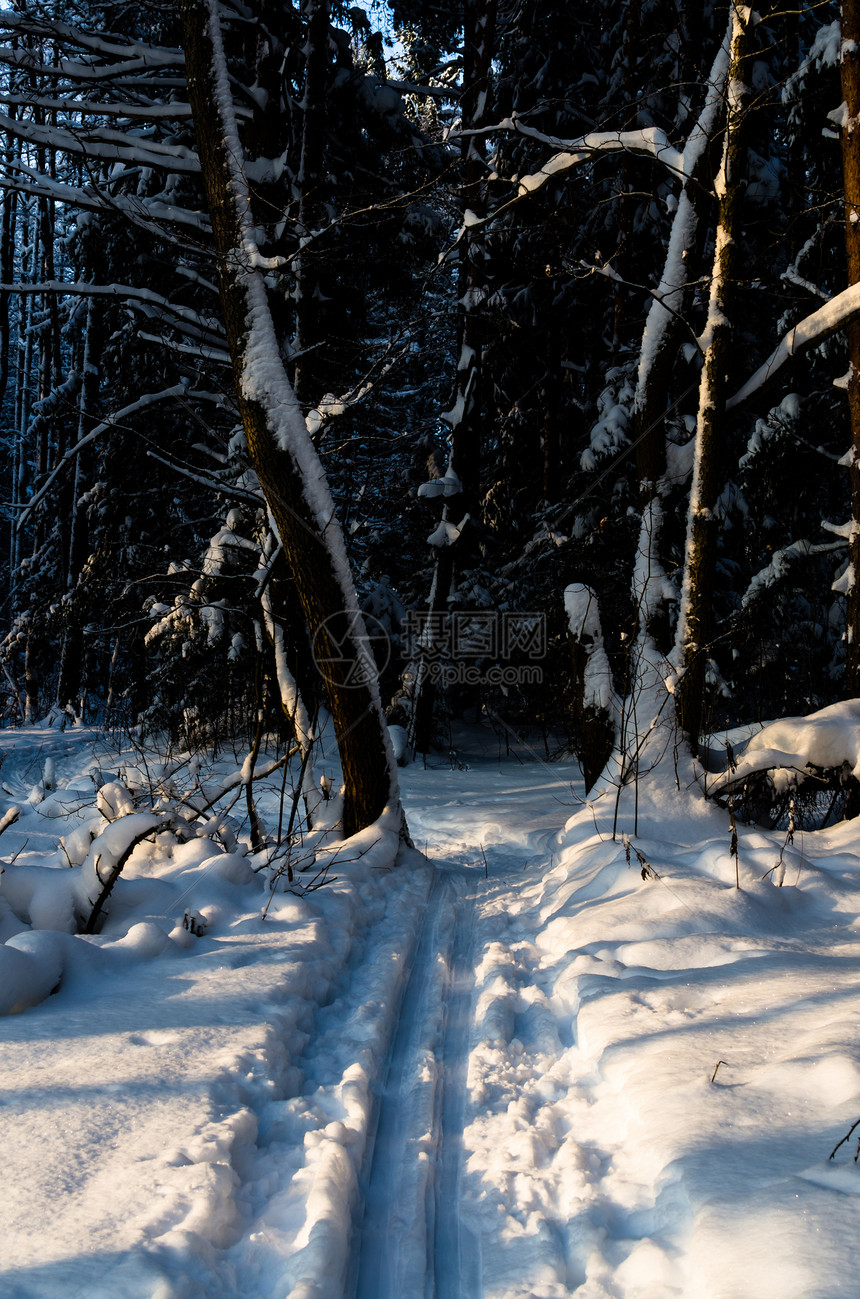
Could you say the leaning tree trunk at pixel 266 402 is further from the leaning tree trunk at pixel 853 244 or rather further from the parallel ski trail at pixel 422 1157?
A: the leaning tree trunk at pixel 853 244

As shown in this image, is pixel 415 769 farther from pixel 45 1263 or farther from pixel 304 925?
pixel 45 1263

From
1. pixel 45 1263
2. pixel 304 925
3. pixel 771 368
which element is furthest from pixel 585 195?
pixel 45 1263

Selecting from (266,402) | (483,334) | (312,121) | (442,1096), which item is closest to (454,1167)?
(442,1096)

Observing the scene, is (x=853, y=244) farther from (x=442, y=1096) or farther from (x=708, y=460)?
(x=442, y=1096)

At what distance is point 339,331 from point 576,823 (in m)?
6.66

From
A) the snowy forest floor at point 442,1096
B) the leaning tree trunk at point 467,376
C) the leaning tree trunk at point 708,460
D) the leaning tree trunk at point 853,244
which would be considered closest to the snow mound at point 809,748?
the leaning tree trunk at point 708,460

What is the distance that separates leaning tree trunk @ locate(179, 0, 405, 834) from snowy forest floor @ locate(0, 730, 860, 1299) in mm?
1905

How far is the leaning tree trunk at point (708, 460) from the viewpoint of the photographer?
5.59m

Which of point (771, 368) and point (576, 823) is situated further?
point (576, 823)

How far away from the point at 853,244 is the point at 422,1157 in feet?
22.1

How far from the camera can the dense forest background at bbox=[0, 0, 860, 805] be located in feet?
19.1

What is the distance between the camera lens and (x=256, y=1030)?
9.00 feet

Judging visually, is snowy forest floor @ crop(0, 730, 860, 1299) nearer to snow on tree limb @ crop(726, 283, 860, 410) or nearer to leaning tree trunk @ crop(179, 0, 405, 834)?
leaning tree trunk @ crop(179, 0, 405, 834)

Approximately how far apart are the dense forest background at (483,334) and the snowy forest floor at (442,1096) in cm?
209
